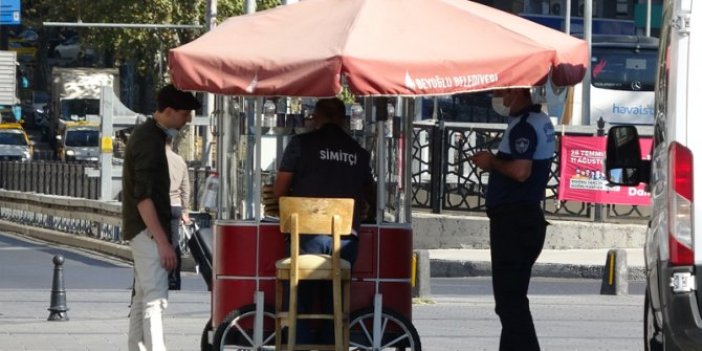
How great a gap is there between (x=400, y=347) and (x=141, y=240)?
1671 mm

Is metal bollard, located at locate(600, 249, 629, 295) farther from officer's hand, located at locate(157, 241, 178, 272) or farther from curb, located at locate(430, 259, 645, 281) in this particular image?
officer's hand, located at locate(157, 241, 178, 272)

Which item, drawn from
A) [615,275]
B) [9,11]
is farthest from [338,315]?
[9,11]

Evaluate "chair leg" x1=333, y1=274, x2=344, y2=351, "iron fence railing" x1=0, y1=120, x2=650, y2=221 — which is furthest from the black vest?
"iron fence railing" x1=0, y1=120, x2=650, y2=221

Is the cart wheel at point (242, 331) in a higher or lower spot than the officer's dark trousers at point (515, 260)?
lower

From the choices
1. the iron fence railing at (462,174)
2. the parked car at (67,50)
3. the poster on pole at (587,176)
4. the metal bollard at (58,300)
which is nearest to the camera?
the metal bollard at (58,300)

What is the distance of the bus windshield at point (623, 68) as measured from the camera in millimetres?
36625

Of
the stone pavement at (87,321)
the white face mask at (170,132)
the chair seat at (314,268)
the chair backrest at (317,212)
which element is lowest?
the stone pavement at (87,321)

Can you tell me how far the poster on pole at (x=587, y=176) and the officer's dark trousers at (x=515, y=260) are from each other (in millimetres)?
12282

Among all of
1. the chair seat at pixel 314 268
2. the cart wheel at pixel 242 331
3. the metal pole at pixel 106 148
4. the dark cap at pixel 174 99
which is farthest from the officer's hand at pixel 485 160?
the metal pole at pixel 106 148

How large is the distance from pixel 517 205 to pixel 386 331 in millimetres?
1088

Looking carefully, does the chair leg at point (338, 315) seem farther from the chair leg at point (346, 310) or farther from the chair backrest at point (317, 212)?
the chair backrest at point (317, 212)

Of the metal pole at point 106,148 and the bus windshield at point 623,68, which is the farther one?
the bus windshield at point 623,68

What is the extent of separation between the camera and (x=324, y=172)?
30.0ft

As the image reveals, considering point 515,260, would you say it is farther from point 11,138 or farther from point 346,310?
point 11,138
